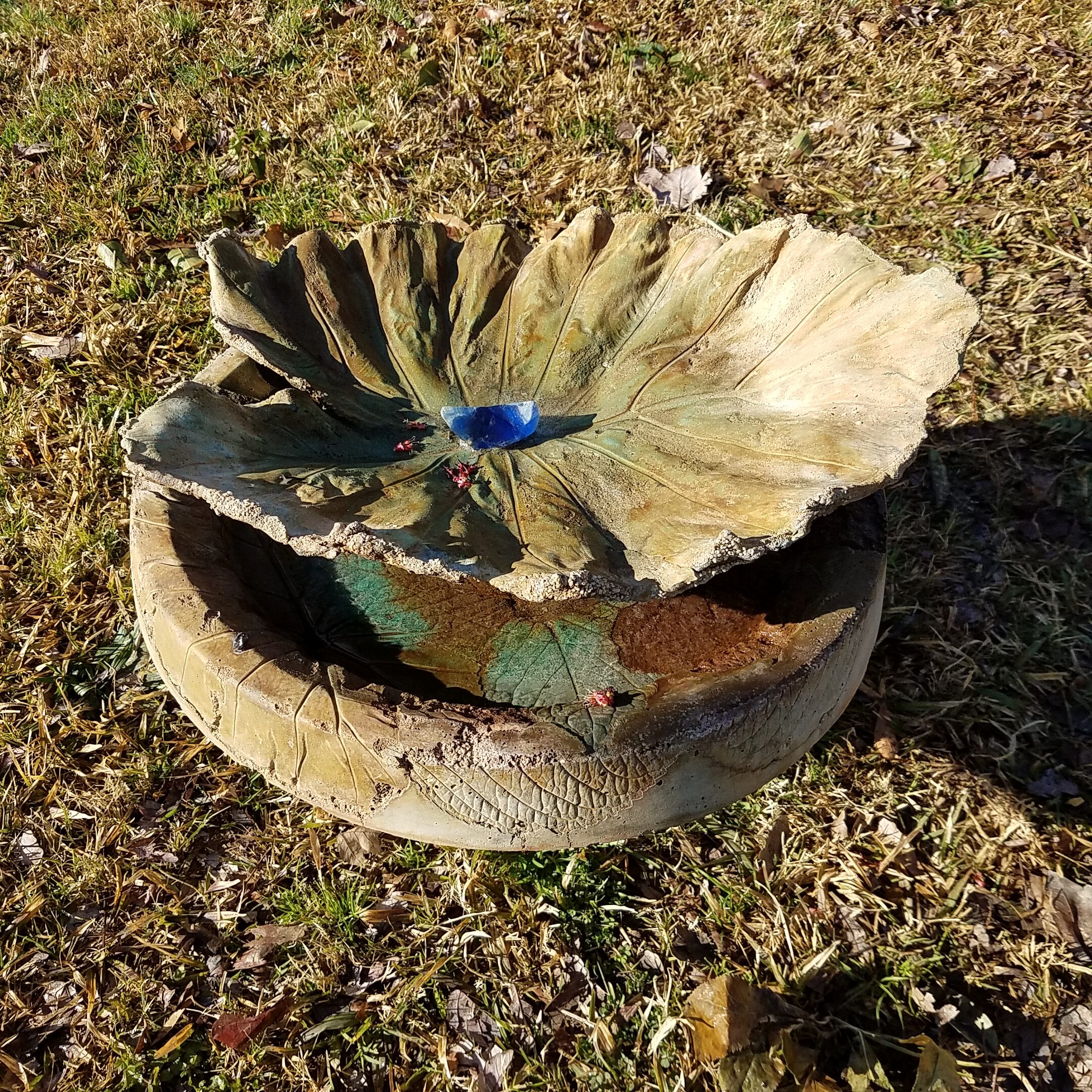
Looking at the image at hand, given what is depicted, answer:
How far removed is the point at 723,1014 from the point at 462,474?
1443mm

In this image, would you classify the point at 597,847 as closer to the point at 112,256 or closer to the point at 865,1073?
the point at 865,1073

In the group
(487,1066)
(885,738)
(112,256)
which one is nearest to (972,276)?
(885,738)

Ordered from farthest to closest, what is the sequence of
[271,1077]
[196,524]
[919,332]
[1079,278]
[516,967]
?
1. [1079,278]
2. [516,967]
3. [271,1077]
4. [196,524]
5. [919,332]

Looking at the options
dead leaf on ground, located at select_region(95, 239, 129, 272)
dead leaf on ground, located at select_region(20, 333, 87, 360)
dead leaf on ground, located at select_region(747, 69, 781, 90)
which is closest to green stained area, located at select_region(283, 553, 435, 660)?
dead leaf on ground, located at select_region(20, 333, 87, 360)

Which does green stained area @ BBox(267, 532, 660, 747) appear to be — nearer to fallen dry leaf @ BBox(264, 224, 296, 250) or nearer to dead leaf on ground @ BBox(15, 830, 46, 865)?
dead leaf on ground @ BBox(15, 830, 46, 865)

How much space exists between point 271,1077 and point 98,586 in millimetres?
1814

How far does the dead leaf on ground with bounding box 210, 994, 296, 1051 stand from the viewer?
2.21 m

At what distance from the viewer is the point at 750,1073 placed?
2.03 metres

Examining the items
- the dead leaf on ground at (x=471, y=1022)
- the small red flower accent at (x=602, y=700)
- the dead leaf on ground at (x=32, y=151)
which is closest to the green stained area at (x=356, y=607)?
the small red flower accent at (x=602, y=700)

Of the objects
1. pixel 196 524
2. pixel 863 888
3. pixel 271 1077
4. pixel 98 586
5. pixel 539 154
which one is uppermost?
pixel 196 524

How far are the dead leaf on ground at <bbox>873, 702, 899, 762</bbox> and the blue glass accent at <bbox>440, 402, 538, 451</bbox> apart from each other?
4.95ft

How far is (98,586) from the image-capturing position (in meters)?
3.21

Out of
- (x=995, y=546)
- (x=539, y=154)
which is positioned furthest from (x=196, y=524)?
(x=539, y=154)

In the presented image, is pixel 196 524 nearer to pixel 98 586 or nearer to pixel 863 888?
pixel 98 586
